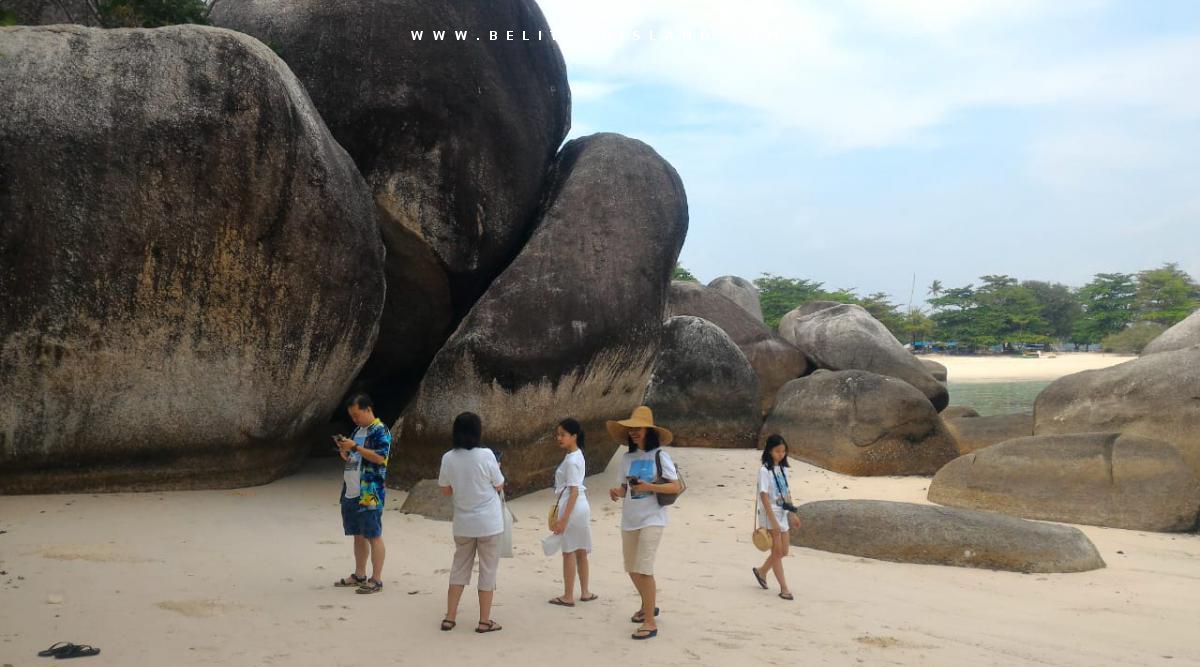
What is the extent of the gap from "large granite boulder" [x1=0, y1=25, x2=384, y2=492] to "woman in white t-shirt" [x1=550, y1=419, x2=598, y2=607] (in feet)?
12.6

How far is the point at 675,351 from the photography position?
1630 centimetres

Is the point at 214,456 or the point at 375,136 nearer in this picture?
the point at 214,456

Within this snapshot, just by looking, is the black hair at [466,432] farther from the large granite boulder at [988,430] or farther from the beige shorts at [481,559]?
the large granite boulder at [988,430]

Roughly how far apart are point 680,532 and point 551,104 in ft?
17.6

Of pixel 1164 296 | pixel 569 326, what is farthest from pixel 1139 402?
pixel 1164 296

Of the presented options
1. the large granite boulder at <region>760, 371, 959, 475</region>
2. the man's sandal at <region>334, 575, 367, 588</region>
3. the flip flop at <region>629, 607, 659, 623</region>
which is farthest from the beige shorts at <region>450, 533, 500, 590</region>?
the large granite boulder at <region>760, 371, 959, 475</region>

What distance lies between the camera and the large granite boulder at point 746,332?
70.7ft

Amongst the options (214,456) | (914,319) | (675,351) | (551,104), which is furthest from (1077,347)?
(214,456)

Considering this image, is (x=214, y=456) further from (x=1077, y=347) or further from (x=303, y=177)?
(x=1077, y=347)

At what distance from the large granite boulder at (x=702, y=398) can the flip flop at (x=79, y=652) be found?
38.7ft

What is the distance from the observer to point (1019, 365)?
164 ft

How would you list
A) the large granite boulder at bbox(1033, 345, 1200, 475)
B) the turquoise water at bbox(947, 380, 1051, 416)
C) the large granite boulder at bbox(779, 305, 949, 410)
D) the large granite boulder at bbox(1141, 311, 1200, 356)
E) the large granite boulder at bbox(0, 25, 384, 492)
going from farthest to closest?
the turquoise water at bbox(947, 380, 1051, 416), the large granite boulder at bbox(779, 305, 949, 410), the large granite boulder at bbox(1141, 311, 1200, 356), the large granite boulder at bbox(1033, 345, 1200, 475), the large granite boulder at bbox(0, 25, 384, 492)

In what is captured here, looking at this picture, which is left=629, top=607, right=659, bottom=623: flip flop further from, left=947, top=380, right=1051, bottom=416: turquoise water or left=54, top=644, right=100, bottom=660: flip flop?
left=947, top=380, right=1051, bottom=416: turquoise water

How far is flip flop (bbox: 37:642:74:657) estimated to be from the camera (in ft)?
15.3
